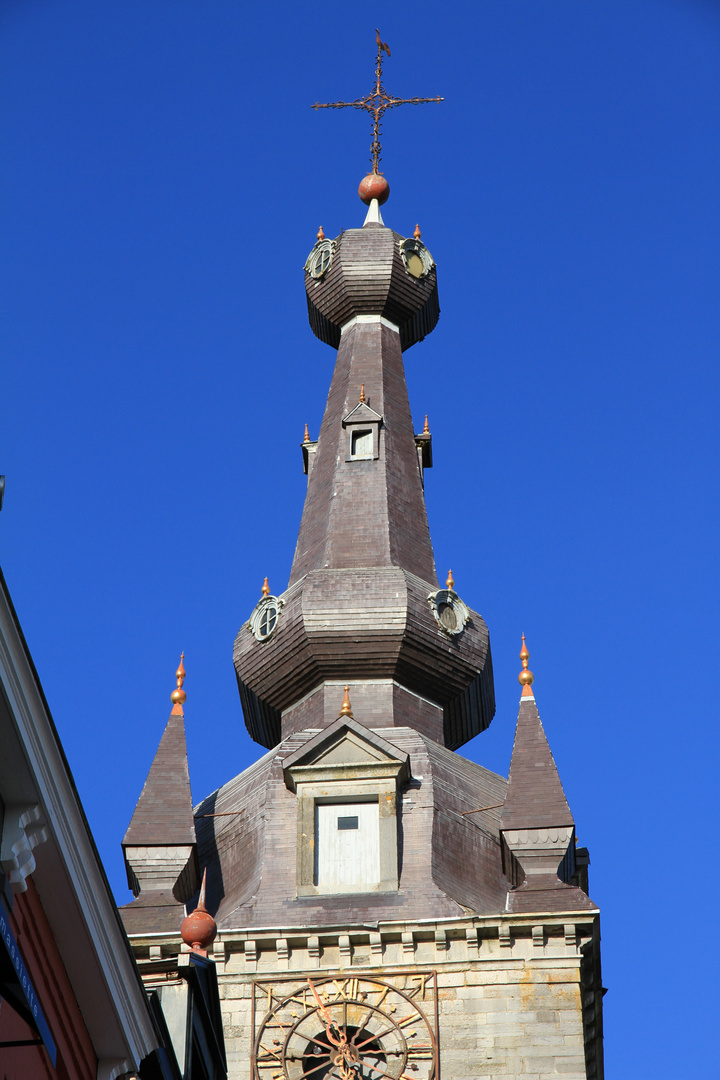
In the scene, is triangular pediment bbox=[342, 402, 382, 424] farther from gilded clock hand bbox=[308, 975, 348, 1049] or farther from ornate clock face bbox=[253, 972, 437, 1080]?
gilded clock hand bbox=[308, 975, 348, 1049]

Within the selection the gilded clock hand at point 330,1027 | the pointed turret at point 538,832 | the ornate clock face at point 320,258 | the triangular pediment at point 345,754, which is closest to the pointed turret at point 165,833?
the triangular pediment at point 345,754

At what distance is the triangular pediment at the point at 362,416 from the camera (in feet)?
135

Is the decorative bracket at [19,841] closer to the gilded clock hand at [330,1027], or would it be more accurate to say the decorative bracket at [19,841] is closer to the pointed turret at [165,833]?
the gilded clock hand at [330,1027]

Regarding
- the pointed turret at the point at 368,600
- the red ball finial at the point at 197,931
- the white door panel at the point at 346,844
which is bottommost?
the red ball finial at the point at 197,931

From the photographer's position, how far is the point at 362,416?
135 feet

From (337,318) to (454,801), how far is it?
49.6 feet

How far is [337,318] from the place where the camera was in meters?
45.0

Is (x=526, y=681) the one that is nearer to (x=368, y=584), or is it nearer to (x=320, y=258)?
(x=368, y=584)

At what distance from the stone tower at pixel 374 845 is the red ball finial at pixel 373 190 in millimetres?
8949

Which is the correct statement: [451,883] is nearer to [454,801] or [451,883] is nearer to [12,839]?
[454,801]

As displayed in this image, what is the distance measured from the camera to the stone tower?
30.1m

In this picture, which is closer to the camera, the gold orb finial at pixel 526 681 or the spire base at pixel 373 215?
the gold orb finial at pixel 526 681

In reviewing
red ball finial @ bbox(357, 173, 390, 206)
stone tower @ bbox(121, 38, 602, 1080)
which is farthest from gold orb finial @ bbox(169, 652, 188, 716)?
red ball finial @ bbox(357, 173, 390, 206)

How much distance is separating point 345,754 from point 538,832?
367 cm
